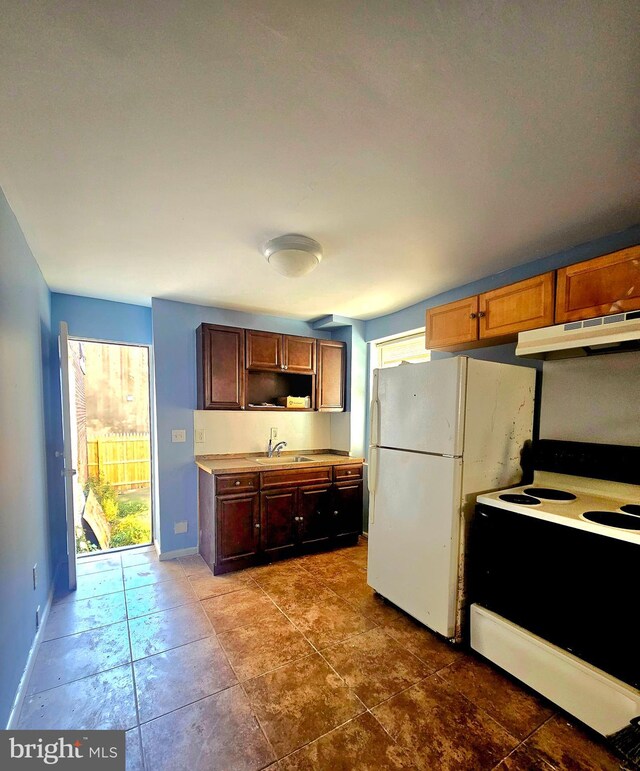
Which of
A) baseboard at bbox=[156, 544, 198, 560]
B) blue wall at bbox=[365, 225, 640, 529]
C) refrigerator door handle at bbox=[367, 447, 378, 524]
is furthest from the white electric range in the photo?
baseboard at bbox=[156, 544, 198, 560]

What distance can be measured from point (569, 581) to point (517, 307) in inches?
58.6

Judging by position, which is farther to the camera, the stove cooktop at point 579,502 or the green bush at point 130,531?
the green bush at point 130,531

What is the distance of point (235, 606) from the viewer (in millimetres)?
2414

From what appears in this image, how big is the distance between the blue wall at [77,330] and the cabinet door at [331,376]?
1.81 m

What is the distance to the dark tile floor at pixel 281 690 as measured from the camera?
1378mm

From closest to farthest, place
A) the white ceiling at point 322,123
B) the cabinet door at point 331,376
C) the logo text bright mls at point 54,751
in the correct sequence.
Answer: the white ceiling at point 322,123 < the logo text bright mls at point 54,751 < the cabinet door at point 331,376

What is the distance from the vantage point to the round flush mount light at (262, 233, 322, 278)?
2016 mm

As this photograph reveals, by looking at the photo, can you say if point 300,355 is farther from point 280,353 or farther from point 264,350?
point 264,350

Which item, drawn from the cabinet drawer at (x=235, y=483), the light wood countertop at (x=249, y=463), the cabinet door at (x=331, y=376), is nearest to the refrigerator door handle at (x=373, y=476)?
the light wood countertop at (x=249, y=463)

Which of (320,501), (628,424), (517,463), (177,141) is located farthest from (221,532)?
(628,424)

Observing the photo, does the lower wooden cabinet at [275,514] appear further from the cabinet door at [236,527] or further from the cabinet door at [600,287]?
the cabinet door at [600,287]

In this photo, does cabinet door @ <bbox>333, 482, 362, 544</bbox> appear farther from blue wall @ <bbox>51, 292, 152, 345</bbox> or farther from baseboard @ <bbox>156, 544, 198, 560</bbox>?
blue wall @ <bbox>51, 292, 152, 345</bbox>

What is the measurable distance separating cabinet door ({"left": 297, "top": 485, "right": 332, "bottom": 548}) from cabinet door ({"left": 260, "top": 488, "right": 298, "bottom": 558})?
7 cm

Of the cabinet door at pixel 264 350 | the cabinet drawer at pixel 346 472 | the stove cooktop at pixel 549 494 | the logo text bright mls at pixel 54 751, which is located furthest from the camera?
the cabinet drawer at pixel 346 472
